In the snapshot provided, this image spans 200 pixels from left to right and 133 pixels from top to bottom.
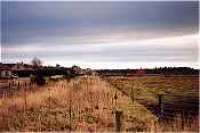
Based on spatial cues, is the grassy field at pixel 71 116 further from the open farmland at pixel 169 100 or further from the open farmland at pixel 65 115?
the open farmland at pixel 169 100

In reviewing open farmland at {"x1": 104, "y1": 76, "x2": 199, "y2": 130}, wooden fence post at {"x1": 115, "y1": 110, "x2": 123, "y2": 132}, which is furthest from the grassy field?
open farmland at {"x1": 104, "y1": 76, "x2": 199, "y2": 130}

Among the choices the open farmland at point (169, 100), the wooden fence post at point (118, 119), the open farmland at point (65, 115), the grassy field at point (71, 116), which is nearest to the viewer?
the wooden fence post at point (118, 119)

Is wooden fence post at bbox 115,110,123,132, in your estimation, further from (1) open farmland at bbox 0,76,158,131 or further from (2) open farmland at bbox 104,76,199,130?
(2) open farmland at bbox 104,76,199,130

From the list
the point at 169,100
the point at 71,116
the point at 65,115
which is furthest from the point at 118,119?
the point at 169,100

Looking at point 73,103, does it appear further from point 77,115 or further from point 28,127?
point 28,127

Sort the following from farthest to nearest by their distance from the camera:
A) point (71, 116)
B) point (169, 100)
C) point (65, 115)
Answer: point (169, 100)
point (65, 115)
point (71, 116)

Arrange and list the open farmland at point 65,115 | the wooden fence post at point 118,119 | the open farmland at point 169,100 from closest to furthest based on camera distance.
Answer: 1. the wooden fence post at point 118,119
2. the open farmland at point 65,115
3. the open farmland at point 169,100

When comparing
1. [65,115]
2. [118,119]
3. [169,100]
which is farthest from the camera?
[169,100]

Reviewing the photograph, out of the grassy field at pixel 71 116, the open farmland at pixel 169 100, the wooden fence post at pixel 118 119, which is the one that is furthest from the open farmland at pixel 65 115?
the open farmland at pixel 169 100

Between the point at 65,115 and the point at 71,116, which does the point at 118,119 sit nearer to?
the point at 71,116

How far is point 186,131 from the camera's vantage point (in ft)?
37.5

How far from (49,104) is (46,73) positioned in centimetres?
2639

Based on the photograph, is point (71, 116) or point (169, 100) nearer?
point (71, 116)

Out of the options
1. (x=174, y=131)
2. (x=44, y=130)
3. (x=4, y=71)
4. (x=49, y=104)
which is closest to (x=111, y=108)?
(x=49, y=104)
